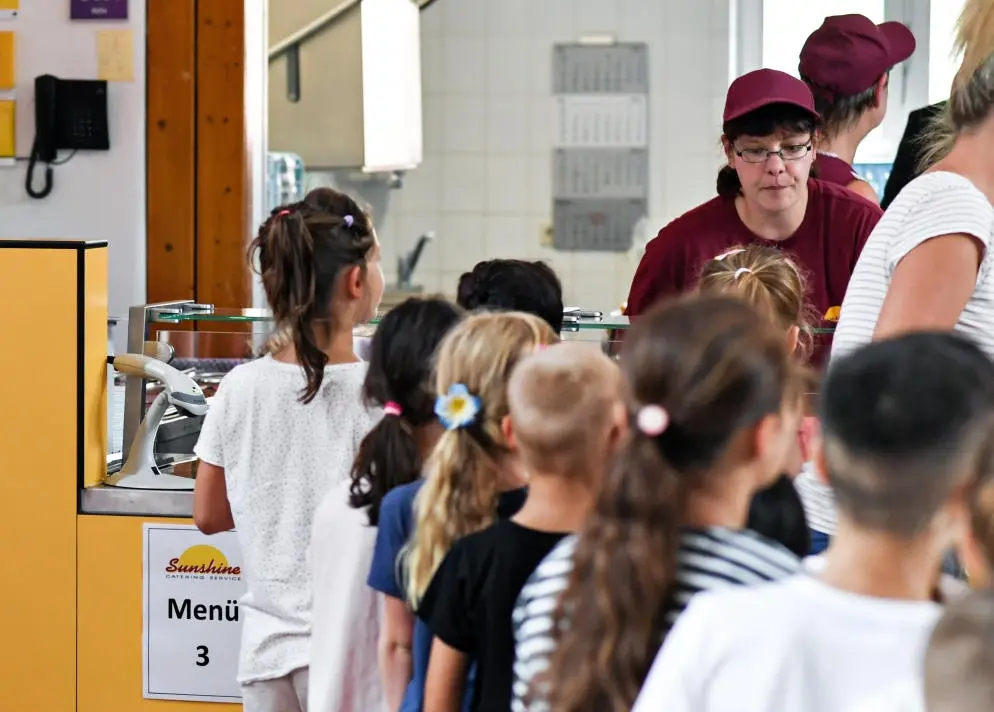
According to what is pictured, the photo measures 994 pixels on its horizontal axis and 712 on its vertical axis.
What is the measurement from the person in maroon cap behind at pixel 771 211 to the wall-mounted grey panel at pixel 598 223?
225 cm

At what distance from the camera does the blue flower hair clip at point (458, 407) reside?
1.70 m

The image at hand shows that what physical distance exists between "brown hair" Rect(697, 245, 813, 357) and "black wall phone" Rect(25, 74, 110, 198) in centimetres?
267

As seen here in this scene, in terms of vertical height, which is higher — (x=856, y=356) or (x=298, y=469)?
(x=856, y=356)

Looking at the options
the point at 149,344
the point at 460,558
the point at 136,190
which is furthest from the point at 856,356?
the point at 136,190

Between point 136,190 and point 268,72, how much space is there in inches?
27.2

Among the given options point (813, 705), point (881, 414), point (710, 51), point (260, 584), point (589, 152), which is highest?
point (710, 51)

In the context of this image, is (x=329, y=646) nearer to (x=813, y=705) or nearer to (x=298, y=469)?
(x=298, y=469)

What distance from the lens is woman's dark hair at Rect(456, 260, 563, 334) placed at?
6.94 feet

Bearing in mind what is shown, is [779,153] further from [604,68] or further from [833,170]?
[604,68]

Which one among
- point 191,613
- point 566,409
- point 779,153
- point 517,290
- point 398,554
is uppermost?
point 779,153

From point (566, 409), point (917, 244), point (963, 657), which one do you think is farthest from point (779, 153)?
point (963, 657)

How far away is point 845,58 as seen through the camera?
299 centimetres

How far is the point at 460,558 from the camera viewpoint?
155 cm

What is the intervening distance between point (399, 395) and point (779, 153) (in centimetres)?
101
